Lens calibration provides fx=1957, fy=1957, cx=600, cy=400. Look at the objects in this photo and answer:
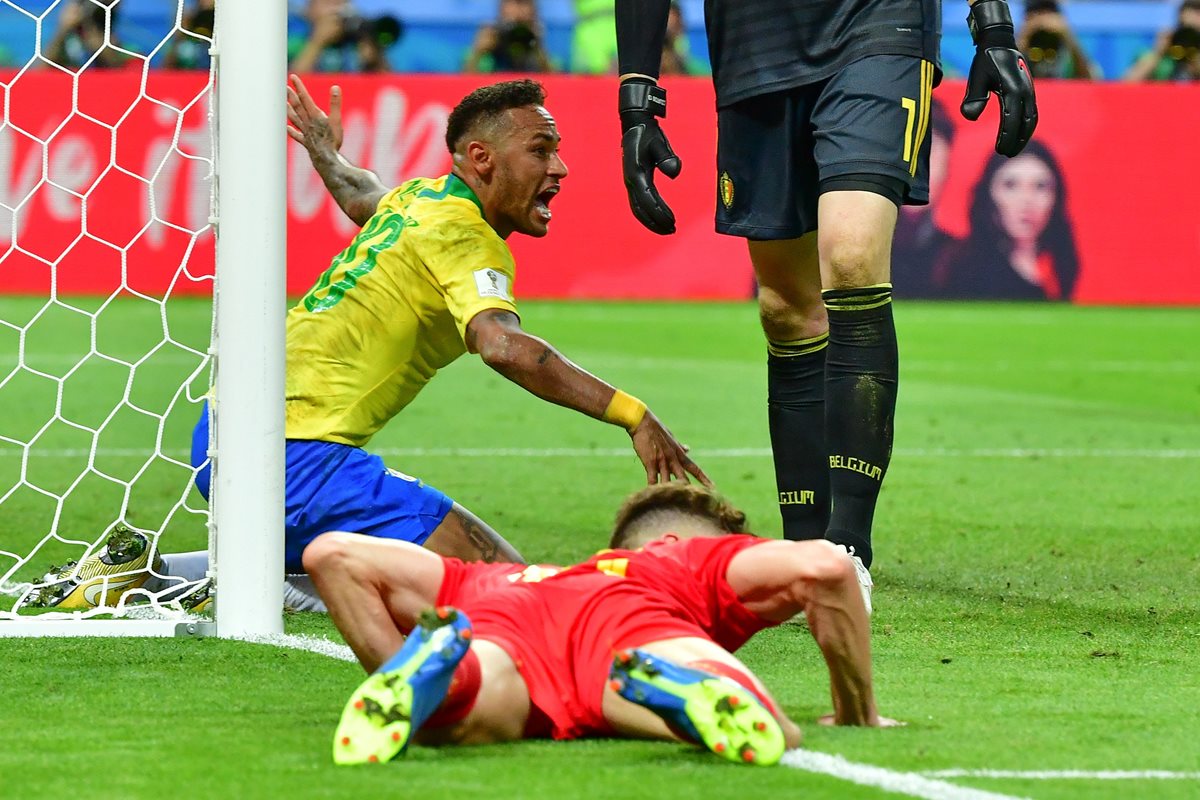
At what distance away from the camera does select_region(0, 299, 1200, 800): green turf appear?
283cm

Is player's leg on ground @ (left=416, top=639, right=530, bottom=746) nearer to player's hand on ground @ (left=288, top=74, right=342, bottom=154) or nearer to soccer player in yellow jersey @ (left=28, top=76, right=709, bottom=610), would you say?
soccer player in yellow jersey @ (left=28, top=76, right=709, bottom=610)

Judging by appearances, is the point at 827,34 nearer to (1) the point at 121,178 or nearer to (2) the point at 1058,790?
(2) the point at 1058,790

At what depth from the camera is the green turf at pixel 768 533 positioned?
2832mm

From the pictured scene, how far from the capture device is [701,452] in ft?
26.5

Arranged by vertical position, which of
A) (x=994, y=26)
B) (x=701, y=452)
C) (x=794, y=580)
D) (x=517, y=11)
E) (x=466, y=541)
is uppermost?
(x=517, y=11)

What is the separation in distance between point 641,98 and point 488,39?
13.8 metres

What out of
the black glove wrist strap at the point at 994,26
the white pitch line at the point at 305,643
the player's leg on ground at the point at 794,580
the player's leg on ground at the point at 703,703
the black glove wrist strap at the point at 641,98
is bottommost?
the white pitch line at the point at 305,643

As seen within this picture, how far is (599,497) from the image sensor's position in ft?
21.8

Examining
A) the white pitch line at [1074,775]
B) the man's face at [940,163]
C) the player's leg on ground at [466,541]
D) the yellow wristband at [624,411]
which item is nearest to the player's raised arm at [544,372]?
the yellow wristband at [624,411]

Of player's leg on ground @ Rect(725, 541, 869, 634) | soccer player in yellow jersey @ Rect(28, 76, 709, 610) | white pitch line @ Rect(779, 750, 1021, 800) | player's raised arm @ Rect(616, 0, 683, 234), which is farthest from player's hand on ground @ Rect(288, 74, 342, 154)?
white pitch line @ Rect(779, 750, 1021, 800)

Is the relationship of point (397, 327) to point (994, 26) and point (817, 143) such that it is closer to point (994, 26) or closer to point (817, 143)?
point (817, 143)

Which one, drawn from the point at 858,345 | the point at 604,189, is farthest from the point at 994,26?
the point at 604,189

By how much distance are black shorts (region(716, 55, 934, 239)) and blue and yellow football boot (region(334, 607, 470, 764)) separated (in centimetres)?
182

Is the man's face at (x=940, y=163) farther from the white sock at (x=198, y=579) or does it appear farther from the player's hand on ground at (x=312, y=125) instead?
the white sock at (x=198, y=579)
